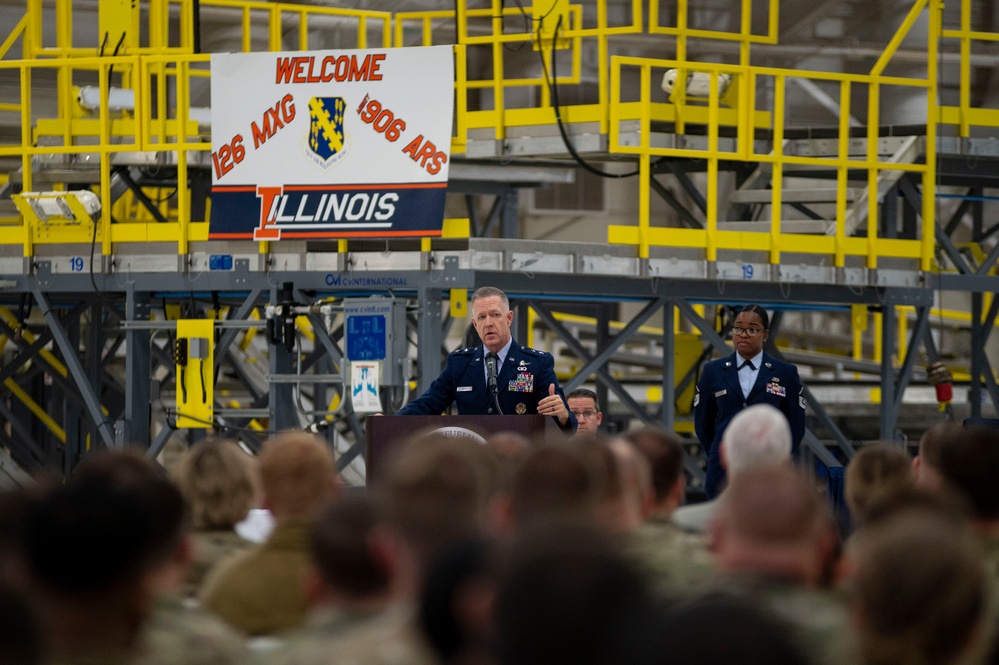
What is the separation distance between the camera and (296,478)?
16.5ft

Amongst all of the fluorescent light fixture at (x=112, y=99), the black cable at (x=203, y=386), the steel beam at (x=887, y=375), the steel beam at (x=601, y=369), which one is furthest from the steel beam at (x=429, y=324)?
the steel beam at (x=887, y=375)

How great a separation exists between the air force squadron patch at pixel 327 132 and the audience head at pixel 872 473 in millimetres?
7706

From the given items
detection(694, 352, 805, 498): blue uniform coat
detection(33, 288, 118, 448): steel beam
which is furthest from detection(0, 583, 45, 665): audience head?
detection(33, 288, 118, 448): steel beam

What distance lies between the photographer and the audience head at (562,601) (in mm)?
2934

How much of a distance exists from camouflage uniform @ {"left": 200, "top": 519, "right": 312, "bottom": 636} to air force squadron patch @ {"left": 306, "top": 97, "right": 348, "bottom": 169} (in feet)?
27.0

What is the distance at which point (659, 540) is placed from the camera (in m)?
5.00

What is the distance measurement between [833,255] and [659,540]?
9482 mm

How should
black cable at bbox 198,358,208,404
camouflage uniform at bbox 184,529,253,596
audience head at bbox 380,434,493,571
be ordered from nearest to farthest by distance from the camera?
audience head at bbox 380,434,493,571 < camouflage uniform at bbox 184,529,253,596 < black cable at bbox 198,358,208,404

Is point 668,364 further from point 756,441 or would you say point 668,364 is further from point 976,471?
point 976,471

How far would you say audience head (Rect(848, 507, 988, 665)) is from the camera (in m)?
3.21

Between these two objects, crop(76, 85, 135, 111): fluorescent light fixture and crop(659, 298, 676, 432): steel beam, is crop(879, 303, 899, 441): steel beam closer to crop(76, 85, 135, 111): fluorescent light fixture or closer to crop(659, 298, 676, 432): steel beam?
crop(659, 298, 676, 432): steel beam

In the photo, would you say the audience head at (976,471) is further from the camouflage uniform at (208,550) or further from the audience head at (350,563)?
the camouflage uniform at (208,550)

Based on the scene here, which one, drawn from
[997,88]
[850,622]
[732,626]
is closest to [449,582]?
[732,626]

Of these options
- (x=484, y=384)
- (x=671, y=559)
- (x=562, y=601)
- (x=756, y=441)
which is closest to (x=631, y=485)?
(x=671, y=559)
